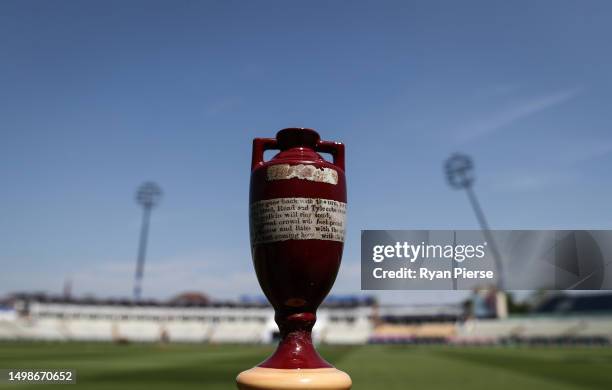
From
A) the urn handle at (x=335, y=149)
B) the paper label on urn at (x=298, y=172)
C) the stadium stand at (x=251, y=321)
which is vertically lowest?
the stadium stand at (x=251, y=321)

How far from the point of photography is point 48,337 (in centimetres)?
7575

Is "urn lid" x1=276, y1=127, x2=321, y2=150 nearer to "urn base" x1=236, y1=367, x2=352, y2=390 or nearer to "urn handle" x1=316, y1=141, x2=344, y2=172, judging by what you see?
"urn handle" x1=316, y1=141, x2=344, y2=172

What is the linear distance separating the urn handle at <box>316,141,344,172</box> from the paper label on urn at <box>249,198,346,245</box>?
536mm

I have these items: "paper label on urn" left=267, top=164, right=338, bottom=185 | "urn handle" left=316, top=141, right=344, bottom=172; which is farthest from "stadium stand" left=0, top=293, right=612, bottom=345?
"paper label on urn" left=267, top=164, right=338, bottom=185

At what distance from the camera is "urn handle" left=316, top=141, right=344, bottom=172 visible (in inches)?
169

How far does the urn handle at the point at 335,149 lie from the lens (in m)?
4.29

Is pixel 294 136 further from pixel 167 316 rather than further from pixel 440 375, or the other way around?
pixel 167 316

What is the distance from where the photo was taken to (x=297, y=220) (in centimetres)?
370

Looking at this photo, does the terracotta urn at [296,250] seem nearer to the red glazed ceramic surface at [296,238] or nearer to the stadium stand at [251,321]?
the red glazed ceramic surface at [296,238]

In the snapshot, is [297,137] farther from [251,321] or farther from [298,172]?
[251,321]

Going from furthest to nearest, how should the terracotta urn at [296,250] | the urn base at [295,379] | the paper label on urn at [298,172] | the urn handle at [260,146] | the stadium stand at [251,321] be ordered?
the stadium stand at [251,321], the urn handle at [260,146], the paper label on urn at [298,172], the terracotta urn at [296,250], the urn base at [295,379]

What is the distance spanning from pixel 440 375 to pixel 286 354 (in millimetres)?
15859

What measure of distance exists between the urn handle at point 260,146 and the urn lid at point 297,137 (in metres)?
0.13

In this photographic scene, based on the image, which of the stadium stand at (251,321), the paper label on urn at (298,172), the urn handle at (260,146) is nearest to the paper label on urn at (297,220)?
the paper label on urn at (298,172)
